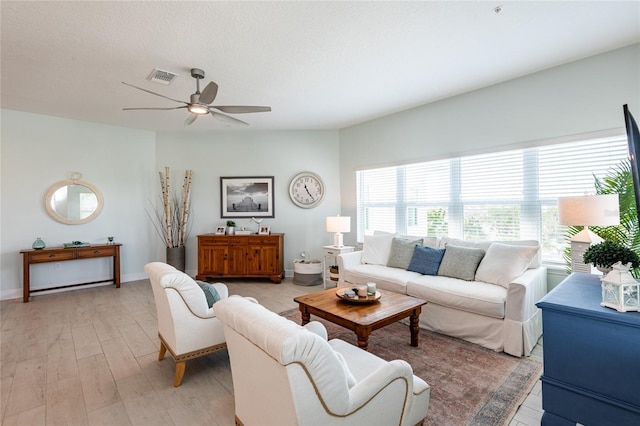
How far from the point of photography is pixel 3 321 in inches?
136

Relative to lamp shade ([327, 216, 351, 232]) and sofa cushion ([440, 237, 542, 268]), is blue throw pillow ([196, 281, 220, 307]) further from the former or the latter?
sofa cushion ([440, 237, 542, 268])

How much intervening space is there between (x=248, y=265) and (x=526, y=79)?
4845 millimetres

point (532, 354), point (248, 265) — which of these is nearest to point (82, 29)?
point (248, 265)

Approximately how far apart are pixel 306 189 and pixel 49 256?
4.15 meters

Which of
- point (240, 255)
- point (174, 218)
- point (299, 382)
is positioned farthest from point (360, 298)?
point (174, 218)

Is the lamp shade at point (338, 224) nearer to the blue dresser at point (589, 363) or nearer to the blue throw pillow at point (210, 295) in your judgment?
the blue throw pillow at point (210, 295)

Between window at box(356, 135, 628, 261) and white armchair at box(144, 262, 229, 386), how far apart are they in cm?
336

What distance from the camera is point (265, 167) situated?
19.0 feet

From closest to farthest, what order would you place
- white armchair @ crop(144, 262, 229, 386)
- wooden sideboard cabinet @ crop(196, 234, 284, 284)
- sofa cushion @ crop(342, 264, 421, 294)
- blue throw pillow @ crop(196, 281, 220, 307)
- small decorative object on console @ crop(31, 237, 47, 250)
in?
white armchair @ crop(144, 262, 229, 386) < blue throw pillow @ crop(196, 281, 220, 307) < sofa cushion @ crop(342, 264, 421, 294) < small decorative object on console @ crop(31, 237, 47, 250) < wooden sideboard cabinet @ crop(196, 234, 284, 284)

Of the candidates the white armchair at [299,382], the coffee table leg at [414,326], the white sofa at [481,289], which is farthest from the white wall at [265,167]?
the white armchair at [299,382]

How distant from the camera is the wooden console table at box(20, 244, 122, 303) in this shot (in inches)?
165

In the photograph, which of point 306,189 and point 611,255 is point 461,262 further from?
point 306,189

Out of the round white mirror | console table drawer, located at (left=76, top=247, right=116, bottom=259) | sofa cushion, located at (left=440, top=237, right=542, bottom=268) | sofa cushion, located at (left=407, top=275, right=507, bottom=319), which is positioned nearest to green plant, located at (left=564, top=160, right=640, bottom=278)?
sofa cushion, located at (left=440, top=237, right=542, bottom=268)

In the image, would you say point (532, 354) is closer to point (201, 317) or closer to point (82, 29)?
point (201, 317)
